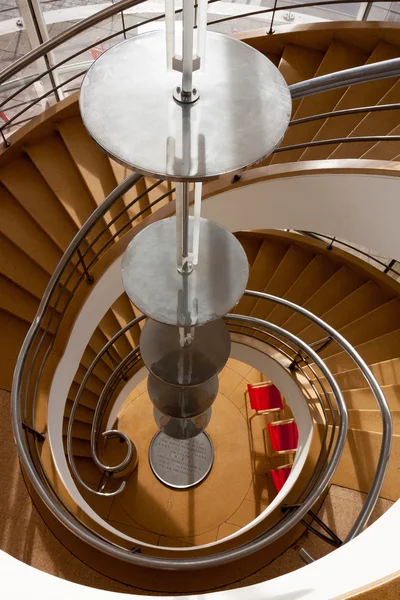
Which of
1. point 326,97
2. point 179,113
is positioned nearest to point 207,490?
point 326,97

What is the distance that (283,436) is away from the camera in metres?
7.02

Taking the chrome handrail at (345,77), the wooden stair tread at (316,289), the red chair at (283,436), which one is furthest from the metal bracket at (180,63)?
the red chair at (283,436)

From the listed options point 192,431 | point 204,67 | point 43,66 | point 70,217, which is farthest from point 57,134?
point 204,67

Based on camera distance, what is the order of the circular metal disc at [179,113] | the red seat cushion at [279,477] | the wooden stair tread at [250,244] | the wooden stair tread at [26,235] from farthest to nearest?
1. the wooden stair tread at [250,244]
2. the red seat cushion at [279,477]
3. the wooden stair tread at [26,235]
4. the circular metal disc at [179,113]

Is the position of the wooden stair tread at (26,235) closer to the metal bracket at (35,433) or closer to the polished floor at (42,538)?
the polished floor at (42,538)

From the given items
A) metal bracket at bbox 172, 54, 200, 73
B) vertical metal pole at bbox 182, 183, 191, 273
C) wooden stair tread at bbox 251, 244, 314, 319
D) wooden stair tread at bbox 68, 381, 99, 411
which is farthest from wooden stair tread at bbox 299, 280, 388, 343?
metal bracket at bbox 172, 54, 200, 73

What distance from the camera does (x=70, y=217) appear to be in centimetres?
497

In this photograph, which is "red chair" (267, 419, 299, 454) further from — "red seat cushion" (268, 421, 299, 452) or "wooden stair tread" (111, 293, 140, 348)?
"wooden stair tread" (111, 293, 140, 348)

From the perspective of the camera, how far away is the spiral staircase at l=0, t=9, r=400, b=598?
3.69 m

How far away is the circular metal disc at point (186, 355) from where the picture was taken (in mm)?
2949

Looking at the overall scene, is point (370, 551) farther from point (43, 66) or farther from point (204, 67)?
point (43, 66)

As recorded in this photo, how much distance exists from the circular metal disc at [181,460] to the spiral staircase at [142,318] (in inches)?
16.3

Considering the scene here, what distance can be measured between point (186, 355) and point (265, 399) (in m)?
4.61

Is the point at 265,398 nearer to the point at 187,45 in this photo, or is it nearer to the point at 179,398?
the point at 179,398
